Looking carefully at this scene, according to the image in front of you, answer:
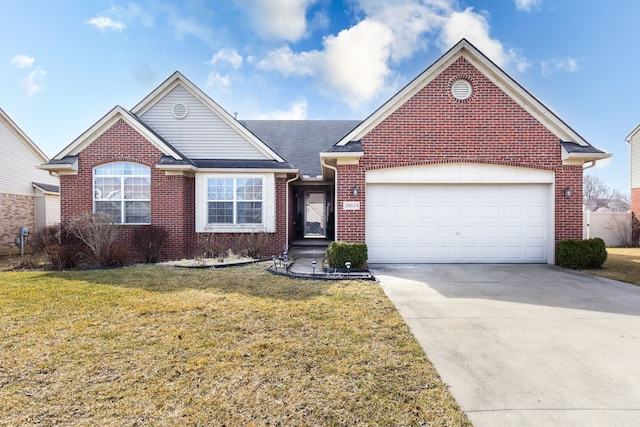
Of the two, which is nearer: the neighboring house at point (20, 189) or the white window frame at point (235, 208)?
the white window frame at point (235, 208)

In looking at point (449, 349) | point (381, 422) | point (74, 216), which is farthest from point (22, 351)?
point (74, 216)

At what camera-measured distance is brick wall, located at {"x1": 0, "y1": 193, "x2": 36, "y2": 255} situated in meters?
16.4

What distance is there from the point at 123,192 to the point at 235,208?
13.8 ft

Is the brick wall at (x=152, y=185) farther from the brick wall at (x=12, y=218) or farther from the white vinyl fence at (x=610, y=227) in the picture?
the white vinyl fence at (x=610, y=227)

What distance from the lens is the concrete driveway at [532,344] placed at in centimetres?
298

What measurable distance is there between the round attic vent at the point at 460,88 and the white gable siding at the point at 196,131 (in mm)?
7528

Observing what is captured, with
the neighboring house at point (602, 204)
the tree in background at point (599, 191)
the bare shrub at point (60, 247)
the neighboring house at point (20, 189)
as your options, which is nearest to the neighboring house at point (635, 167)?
the bare shrub at point (60, 247)

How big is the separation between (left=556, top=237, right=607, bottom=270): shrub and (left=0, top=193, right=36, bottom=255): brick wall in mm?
24148

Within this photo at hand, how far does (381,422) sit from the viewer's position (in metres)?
2.71

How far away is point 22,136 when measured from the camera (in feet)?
58.6

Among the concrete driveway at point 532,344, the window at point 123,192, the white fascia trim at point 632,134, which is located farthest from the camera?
Result: the white fascia trim at point 632,134

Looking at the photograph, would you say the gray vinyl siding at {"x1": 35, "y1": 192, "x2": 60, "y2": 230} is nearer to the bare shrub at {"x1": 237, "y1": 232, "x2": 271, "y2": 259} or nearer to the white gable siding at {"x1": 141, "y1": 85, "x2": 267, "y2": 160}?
the white gable siding at {"x1": 141, "y1": 85, "x2": 267, "y2": 160}

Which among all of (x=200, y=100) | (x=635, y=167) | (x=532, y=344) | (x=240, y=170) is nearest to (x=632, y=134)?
(x=635, y=167)

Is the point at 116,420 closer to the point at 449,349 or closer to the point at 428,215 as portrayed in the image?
the point at 449,349
